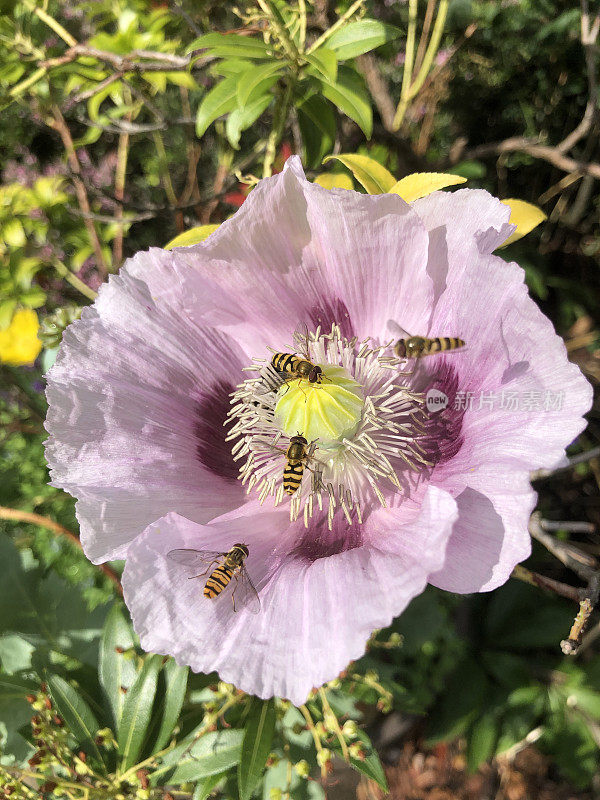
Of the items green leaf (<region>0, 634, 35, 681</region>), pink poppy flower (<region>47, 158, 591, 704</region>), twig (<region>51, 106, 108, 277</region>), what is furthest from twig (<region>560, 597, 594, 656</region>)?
twig (<region>51, 106, 108, 277</region>)

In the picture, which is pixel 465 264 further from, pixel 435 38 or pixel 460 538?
pixel 435 38

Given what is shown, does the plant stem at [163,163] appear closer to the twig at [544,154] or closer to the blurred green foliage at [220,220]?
→ the blurred green foliage at [220,220]

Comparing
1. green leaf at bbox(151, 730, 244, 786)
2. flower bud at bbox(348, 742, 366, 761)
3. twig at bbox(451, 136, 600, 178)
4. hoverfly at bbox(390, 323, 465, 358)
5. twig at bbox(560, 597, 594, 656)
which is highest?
hoverfly at bbox(390, 323, 465, 358)

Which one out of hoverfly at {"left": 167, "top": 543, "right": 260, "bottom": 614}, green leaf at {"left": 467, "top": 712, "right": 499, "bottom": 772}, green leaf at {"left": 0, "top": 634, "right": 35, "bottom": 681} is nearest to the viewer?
hoverfly at {"left": 167, "top": 543, "right": 260, "bottom": 614}

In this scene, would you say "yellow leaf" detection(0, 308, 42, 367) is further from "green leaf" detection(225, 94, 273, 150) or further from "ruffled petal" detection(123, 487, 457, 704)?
"ruffled petal" detection(123, 487, 457, 704)

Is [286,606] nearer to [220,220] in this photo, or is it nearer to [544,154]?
[544,154]

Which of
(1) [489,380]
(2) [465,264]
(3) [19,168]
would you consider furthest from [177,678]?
(3) [19,168]

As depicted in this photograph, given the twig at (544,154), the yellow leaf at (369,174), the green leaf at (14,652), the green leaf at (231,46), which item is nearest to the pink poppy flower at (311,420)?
the yellow leaf at (369,174)

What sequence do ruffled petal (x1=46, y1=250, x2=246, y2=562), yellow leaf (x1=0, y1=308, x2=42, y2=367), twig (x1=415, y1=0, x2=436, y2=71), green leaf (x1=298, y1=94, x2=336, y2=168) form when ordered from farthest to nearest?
yellow leaf (x1=0, y1=308, x2=42, y2=367) → twig (x1=415, y1=0, x2=436, y2=71) → green leaf (x1=298, y1=94, x2=336, y2=168) → ruffled petal (x1=46, y1=250, x2=246, y2=562)
